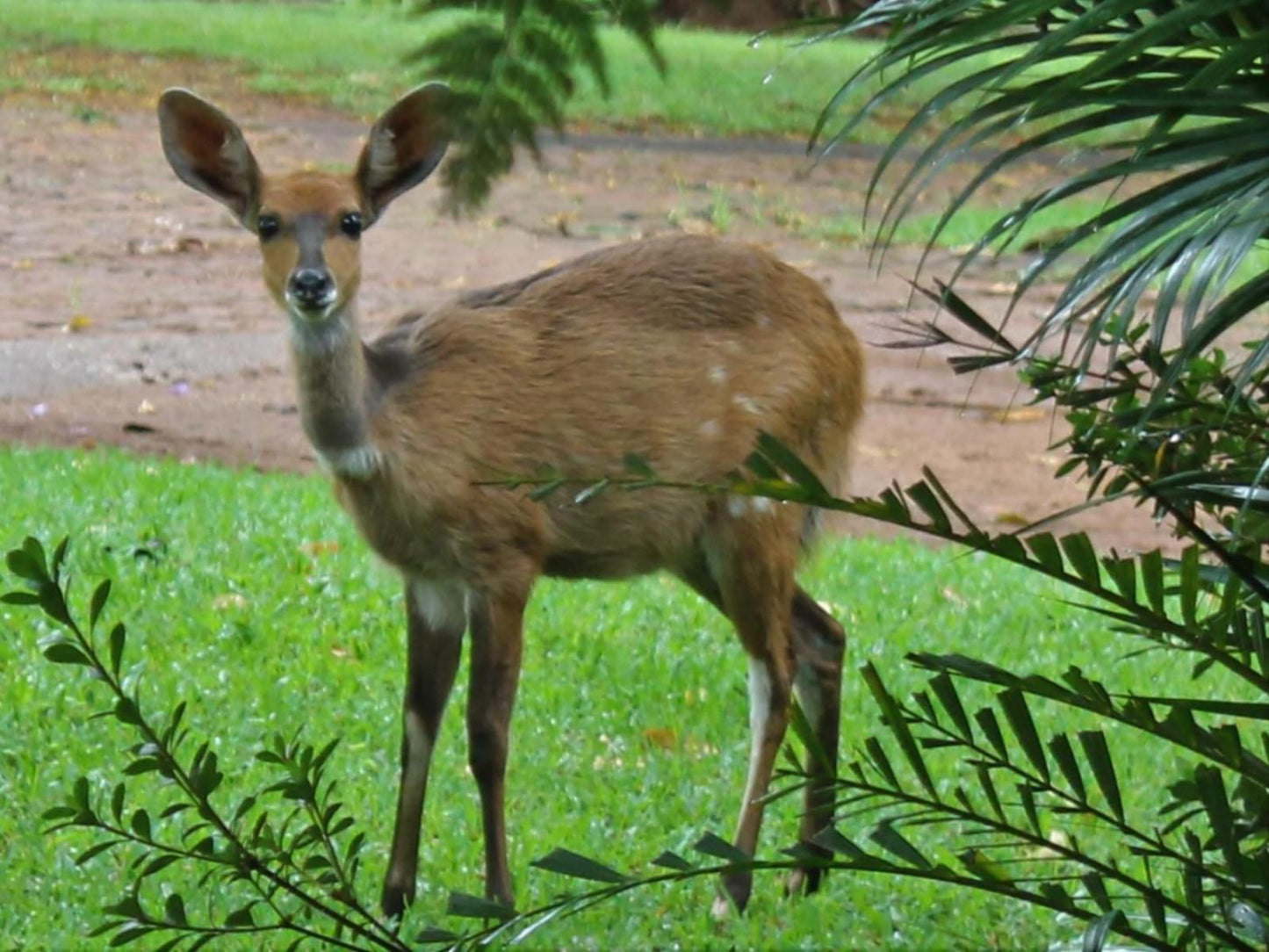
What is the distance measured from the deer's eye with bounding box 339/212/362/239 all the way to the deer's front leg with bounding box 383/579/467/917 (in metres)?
0.77

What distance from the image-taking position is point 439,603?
15.6 feet

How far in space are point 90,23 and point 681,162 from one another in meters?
14.0

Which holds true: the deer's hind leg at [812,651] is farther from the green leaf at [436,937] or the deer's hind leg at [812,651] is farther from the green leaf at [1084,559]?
the green leaf at [1084,559]

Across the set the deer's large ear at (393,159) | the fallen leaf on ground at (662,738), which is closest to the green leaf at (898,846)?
the deer's large ear at (393,159)

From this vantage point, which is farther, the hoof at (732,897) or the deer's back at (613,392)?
the deer's back at (613,392)

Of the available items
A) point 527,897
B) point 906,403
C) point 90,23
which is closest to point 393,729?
point 527,897

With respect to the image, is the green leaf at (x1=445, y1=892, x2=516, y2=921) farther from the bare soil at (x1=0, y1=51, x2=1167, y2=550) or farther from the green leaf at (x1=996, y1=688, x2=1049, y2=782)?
the bare soil at (x1=0, y1=51, x2=1167, y2=550)

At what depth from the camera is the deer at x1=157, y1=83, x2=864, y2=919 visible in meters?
4.61

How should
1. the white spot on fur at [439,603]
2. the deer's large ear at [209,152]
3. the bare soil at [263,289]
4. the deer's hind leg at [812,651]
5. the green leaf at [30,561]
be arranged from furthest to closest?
Answer: 1. the bare soil at [263,289]
2. the deer's hind leg at [812,651]
3. the white spot on fur at [439,603]
4. the deer's large ear at [209,152]
5. the green leaf at [30,561]

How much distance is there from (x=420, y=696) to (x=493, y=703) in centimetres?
19

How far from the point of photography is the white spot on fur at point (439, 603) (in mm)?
4734

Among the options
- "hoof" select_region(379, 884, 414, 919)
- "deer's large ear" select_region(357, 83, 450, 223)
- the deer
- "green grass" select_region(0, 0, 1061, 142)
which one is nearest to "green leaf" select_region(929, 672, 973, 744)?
"green grass" select_region(0, 0, 1061, 142)

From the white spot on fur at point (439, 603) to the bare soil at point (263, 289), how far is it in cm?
140

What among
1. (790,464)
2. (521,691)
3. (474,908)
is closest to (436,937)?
(474,908)
